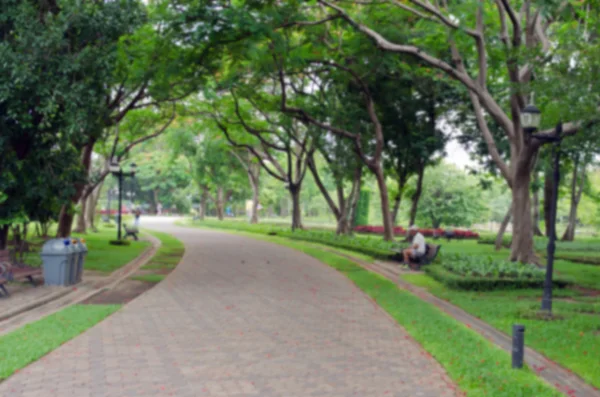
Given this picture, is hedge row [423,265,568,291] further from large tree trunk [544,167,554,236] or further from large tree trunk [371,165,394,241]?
large tree trunk [544,167,554,236]

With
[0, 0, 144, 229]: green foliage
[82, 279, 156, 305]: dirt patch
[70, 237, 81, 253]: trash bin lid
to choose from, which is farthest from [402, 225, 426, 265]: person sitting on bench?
[0, 0, 144, 229]: green foliage

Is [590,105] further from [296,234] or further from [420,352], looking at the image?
[296,234]

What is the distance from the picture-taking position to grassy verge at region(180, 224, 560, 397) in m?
6.05

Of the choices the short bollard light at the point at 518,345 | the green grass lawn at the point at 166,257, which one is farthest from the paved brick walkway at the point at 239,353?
the green grass lawn at the point at 166,257

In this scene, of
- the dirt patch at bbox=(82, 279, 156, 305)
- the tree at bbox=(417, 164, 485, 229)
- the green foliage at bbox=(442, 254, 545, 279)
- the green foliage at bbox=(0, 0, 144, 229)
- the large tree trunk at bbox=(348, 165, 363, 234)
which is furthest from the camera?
the tree at bbox=(417, 164, 485, 229)

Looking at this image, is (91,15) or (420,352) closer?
(420,352)

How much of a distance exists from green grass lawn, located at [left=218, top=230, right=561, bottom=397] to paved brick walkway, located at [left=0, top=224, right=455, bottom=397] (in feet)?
0.70

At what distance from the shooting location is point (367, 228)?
4625cm

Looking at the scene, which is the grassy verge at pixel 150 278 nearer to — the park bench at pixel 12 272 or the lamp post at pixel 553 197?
the park bench at pixel 12 272

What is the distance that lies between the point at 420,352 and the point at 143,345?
11.8ft

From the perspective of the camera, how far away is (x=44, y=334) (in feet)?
26.8

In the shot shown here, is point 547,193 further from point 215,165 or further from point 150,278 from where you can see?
point 150,278

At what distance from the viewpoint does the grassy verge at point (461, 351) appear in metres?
6.05

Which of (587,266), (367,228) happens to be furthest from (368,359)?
(367,228)
